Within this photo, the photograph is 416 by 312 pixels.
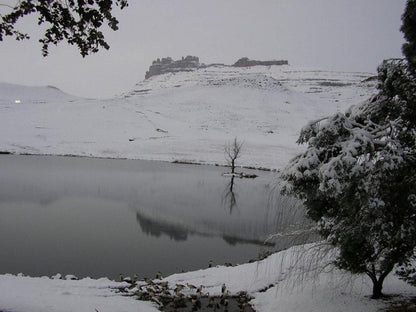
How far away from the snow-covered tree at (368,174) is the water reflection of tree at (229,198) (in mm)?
14271

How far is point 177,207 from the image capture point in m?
20.7

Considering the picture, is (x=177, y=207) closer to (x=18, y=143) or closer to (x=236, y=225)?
(x=236, y=225)

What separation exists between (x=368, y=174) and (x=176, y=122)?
6626cm

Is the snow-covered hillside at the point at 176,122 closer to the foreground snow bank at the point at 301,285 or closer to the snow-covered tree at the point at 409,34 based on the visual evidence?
the foreground snow bank at the point at 301,285

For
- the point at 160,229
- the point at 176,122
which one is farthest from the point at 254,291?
the point at 176,122

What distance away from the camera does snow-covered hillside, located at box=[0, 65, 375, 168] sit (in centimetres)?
4953

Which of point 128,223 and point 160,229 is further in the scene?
point 128,223

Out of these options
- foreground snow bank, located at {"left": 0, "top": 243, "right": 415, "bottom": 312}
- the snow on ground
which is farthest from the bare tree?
foreground snow bank, located at {"left": 0, "top": 243, "right": 415, "bottom": 312}

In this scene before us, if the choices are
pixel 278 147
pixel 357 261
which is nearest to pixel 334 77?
pixel 278 147

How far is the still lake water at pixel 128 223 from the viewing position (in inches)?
466

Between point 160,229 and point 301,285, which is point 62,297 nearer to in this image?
point 301,285

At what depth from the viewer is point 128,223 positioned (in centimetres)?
1672

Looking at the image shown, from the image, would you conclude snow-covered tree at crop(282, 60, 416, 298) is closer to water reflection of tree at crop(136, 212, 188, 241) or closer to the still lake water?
the still lake water

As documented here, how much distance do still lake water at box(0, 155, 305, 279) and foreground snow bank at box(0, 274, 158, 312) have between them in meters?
1.97
